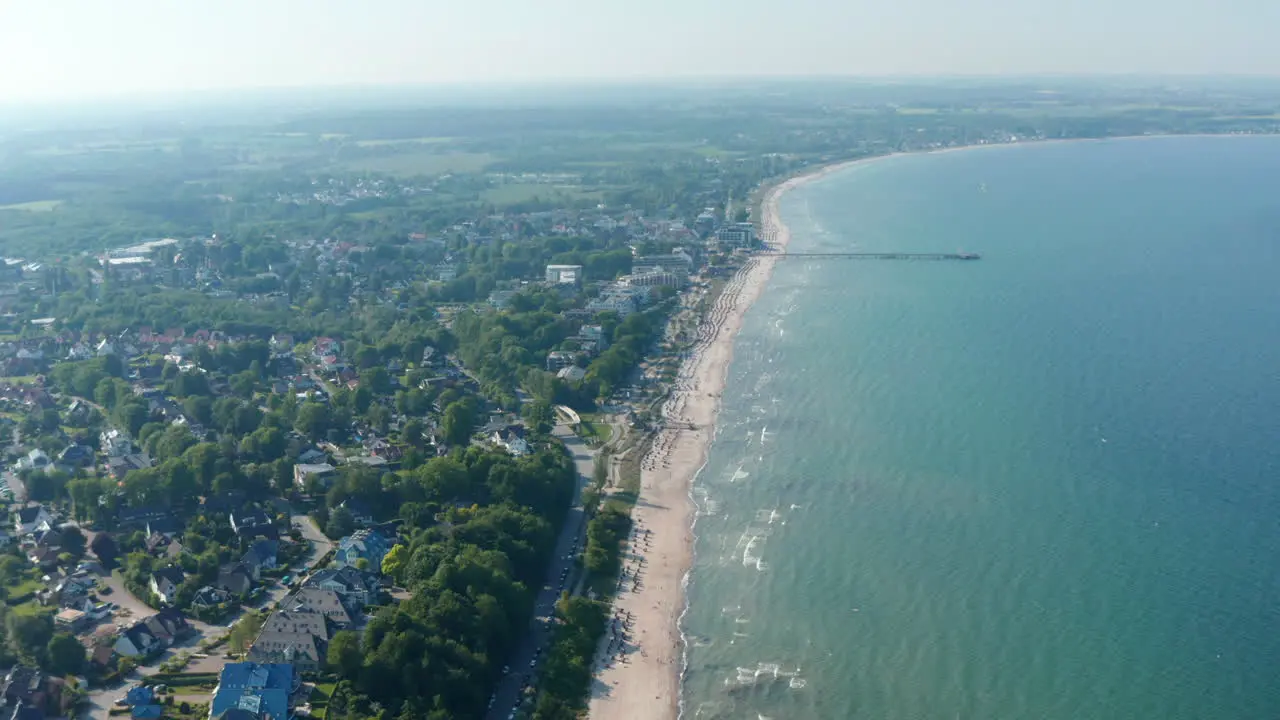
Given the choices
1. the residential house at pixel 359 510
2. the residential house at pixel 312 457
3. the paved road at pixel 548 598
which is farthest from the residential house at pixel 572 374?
the residential house at pixel 359 510

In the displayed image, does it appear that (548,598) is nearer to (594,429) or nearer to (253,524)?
(253,524)

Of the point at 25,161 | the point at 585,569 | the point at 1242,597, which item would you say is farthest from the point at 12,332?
the point at 25,161

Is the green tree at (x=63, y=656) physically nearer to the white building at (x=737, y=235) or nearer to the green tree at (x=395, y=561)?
the green tree at (x=395, y=561)

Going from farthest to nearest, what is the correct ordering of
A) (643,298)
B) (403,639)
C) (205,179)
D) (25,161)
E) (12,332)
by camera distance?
1. (25,161)
2. (205,179)
3. (643,298)
4. (12,332)
5. (403,639)

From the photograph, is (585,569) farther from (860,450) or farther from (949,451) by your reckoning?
(949,451)

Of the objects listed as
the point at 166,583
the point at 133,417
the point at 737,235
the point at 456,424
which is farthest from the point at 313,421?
the point at 737,235

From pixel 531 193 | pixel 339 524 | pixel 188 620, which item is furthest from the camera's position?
pixel 531 193

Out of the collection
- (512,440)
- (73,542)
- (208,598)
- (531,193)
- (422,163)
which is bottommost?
(208,598)
